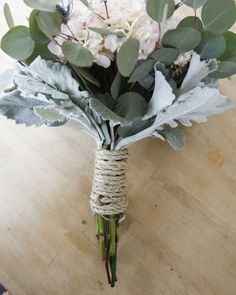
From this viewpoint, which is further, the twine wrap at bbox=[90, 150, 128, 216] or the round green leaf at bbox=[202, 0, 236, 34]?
the twine wrap at bbox=[90, 150, 128, 216]

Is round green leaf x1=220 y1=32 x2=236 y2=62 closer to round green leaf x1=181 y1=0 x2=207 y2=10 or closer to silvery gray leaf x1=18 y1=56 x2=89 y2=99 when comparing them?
round green leaf x1=181 y1=0 x2=207 y2=10

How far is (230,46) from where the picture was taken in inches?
21.1

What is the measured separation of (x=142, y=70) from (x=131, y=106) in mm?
52

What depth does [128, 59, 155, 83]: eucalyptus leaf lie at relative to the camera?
490mm

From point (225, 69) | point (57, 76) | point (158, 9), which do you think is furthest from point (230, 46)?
point (57, 76)

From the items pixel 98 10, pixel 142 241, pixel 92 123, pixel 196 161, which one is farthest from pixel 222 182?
pixel 98 10

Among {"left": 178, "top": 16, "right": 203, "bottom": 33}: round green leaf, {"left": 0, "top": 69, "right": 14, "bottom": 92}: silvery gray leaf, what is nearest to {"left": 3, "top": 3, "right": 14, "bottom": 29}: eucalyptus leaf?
{"left": 0, "top": 69, "right": 14, "bottom": 92}: silvery gray leaf

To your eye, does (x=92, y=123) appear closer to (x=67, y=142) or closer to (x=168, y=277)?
(x=67, y=142)

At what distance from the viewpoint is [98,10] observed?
488 mm

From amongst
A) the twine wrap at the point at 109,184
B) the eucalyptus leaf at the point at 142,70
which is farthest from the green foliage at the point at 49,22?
the twine wrap at the point at 109,184

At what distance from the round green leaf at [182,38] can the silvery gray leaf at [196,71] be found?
15mm

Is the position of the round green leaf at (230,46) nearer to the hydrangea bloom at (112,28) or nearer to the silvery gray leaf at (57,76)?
the hydrangea bloom at (112,28)

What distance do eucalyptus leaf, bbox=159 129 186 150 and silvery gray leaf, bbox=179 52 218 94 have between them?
10 cm

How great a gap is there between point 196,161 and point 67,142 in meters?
0.26
